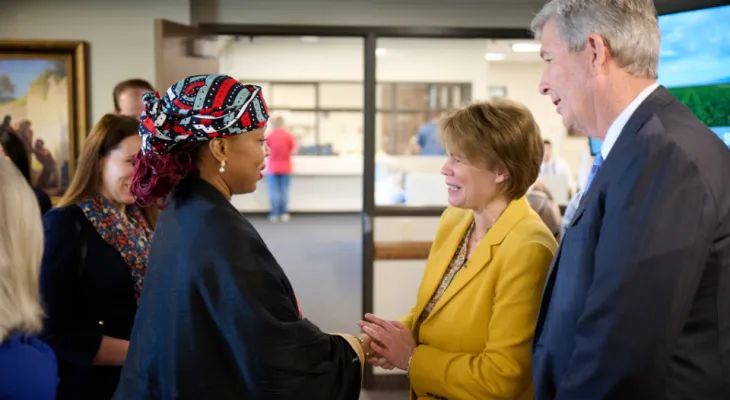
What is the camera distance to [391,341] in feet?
5.34

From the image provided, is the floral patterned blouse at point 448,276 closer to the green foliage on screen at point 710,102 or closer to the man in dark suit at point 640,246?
the man in dark suit at point 640,246

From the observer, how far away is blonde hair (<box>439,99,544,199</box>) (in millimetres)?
1550

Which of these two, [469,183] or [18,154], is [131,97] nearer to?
[18,154]

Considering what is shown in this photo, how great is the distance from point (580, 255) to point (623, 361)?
202 millimetres

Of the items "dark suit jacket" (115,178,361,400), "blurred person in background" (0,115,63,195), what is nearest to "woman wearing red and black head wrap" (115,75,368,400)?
"dark suit jacket" (115,178,361,400)

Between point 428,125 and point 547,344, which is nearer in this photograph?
point 547,344

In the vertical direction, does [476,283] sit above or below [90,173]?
below

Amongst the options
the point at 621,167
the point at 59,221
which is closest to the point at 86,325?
the point at 59,221

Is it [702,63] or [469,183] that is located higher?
[702,63]

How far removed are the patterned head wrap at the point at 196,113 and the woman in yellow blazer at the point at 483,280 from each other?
586 millimetres

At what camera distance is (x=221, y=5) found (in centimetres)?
379

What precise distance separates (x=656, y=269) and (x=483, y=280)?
564 millimetres

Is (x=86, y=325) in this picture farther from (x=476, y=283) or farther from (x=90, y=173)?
(x=476, y=283)

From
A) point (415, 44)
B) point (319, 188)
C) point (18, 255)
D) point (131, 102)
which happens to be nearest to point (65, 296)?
point (18, 255)
